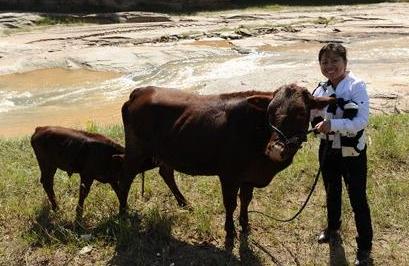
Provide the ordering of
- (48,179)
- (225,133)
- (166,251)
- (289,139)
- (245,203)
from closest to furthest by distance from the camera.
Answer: (289,139), (225,133), (166,251), (245,203), (48,179)

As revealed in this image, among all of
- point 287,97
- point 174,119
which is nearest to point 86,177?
point 174,119

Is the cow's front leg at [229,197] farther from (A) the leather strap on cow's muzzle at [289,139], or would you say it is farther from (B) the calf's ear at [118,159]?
(B) the calf's ear at [118,159]

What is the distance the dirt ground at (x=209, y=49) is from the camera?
1213 centimetres

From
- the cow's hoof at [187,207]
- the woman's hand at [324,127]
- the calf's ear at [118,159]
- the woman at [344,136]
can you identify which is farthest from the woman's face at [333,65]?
the calf's ear at [118,159]

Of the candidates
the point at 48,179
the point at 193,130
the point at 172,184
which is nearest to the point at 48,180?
the point at 48,179

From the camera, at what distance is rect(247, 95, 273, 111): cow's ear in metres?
4.50

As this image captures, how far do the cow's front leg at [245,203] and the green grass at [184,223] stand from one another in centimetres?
11

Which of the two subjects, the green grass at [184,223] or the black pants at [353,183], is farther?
the green grass at [184,223]

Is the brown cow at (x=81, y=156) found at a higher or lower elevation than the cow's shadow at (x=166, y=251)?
higher

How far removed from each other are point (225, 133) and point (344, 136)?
958 millimetres

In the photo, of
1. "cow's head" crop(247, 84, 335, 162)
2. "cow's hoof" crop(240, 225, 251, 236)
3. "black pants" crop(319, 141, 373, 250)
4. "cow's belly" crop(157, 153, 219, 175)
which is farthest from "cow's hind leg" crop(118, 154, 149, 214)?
"black pants" crop(319, 141, 373, 250)

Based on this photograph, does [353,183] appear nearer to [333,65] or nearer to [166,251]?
[333,65]

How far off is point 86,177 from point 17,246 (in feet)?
2.92

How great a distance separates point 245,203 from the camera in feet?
17.2
